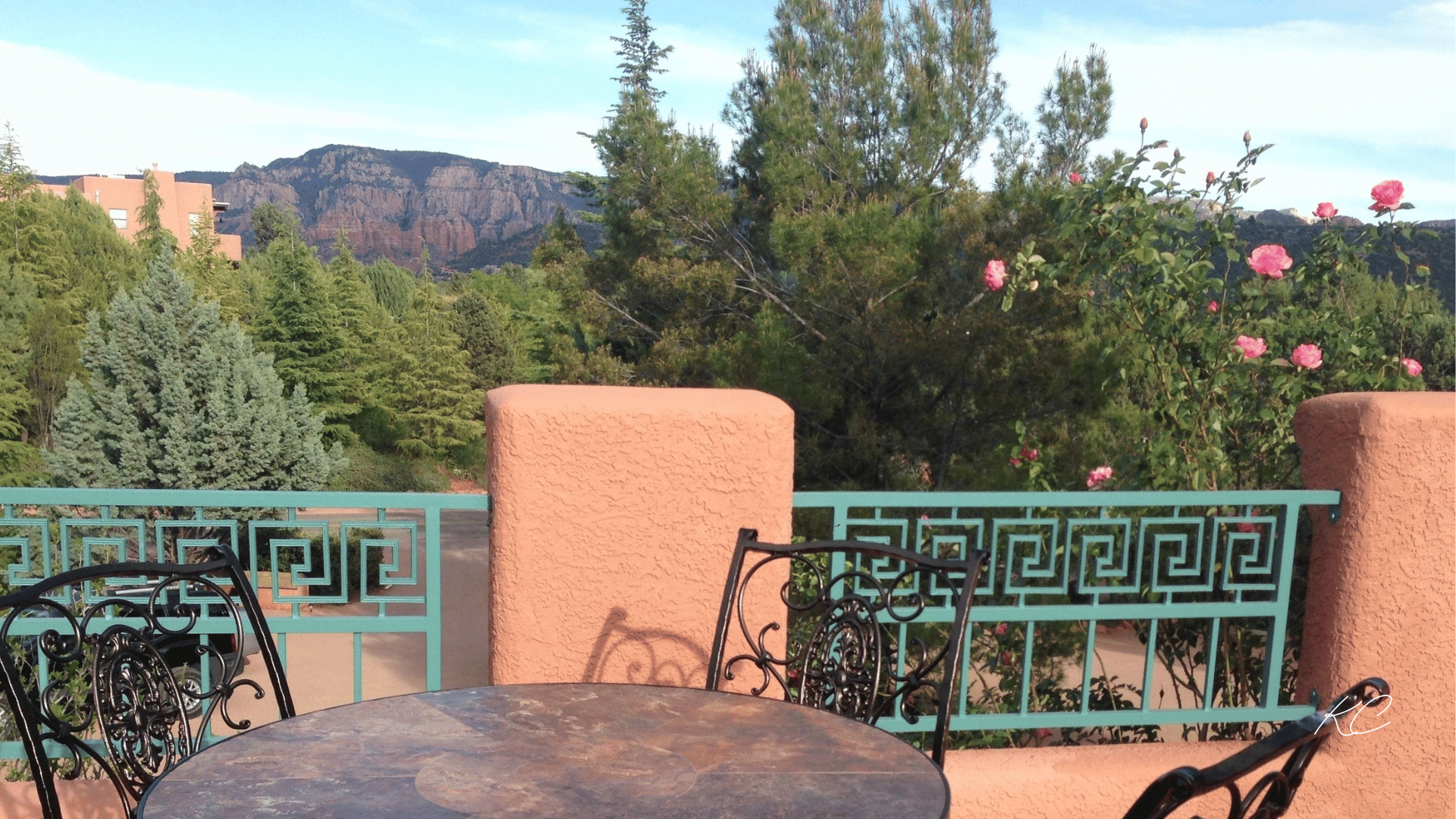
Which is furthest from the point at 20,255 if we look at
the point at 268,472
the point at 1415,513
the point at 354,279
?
the point at 1415,513

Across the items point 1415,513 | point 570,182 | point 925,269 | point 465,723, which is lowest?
point 465,723

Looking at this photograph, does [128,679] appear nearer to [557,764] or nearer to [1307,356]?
[557,764]

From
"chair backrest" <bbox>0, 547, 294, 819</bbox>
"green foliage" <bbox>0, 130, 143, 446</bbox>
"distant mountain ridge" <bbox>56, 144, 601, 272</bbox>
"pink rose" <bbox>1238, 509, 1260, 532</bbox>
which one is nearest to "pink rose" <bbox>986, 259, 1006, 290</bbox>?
"pink rose" <bbox>1238, 509, 1260, 532</bbox>

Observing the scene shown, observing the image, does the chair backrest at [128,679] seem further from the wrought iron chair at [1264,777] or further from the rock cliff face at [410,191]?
the rock cliff face at [410,191]

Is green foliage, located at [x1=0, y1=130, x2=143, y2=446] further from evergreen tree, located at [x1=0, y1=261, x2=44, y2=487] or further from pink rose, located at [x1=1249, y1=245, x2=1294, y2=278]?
pink rose, located at [x1=1249, y1=245, x2=1294, y2=278]

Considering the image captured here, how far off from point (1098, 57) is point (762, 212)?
4.76 meters

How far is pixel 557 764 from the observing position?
1.65 meters

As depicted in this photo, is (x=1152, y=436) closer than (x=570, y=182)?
Yes

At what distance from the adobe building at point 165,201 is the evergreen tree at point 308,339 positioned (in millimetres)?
18436

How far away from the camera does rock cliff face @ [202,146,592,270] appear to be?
343 feet

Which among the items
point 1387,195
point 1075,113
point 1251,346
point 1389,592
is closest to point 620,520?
point 1389,592

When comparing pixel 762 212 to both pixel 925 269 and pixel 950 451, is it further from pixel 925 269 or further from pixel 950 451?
→ pixel 950 451

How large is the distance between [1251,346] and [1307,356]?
301 millimetres

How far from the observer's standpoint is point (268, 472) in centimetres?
1850
